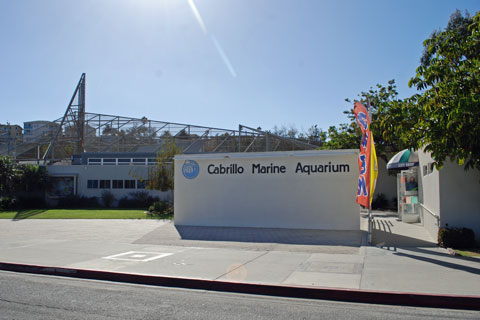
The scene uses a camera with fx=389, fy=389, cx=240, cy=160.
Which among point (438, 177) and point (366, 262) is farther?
point (438, 177)

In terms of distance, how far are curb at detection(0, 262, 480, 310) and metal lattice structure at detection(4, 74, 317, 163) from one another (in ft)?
73.9

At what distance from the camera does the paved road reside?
19.3 feet

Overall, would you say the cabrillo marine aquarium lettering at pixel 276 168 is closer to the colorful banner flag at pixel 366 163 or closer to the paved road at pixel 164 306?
the colorful banner flag at pixel 366 163

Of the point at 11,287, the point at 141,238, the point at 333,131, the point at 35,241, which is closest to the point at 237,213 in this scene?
the point at 141,238

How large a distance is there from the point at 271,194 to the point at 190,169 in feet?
13.1

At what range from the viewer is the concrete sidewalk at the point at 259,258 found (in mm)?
7680

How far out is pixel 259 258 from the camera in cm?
1012

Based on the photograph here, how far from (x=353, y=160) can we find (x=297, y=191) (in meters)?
2.57

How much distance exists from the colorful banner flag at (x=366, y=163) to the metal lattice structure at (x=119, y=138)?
18082 mm

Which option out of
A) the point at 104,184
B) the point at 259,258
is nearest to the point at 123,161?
the point at 104,184

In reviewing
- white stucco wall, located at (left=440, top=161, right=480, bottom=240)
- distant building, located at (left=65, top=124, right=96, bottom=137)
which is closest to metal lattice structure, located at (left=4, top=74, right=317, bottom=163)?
distant building, located at (left=65, top=124, right=96, bottom=137)

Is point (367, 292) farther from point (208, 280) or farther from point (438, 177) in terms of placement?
point (438, 177)

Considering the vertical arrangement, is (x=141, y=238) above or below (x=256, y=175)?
below

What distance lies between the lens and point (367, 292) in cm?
677
